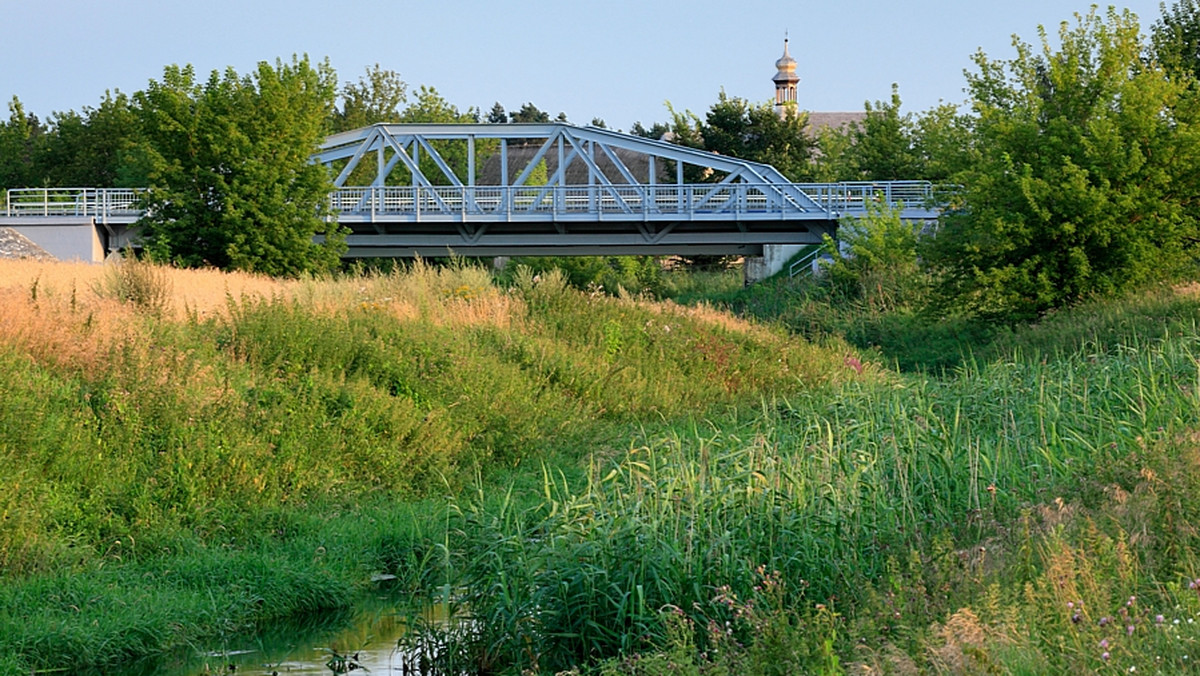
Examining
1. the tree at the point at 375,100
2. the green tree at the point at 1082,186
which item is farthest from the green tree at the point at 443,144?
the green tree at the point at 1082,186

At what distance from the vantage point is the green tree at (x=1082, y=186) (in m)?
23.6

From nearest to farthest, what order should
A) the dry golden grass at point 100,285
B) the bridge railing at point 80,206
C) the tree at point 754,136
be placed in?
1. the dry golden grass at point 100,285
2. the bridge railing at point 80,206
3. the tree at point 754,136

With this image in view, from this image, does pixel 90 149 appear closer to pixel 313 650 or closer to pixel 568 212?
pixel 568 212

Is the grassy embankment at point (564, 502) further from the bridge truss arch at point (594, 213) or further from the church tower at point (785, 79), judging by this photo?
the church tower at point (785, 79)

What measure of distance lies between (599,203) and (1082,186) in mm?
24425

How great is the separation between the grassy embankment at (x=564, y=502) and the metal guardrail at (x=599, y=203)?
Answer: 29.5 m

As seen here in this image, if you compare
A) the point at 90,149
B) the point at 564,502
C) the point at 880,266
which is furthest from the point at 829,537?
the point at 90,149

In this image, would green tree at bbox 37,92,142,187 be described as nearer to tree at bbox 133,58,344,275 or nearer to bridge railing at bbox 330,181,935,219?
bridge railing at bbox 330,181,935,219

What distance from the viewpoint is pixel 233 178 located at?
31688 millimetres

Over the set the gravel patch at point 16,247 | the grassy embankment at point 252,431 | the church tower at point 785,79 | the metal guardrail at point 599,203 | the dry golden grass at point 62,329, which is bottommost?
the grassy embankment at point 252,431

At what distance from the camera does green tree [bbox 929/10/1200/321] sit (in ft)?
77.5

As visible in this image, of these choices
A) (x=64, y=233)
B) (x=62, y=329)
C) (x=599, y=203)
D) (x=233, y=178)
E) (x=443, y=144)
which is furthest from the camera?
(x=443, y=144)

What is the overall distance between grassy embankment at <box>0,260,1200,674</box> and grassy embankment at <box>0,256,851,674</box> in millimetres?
33

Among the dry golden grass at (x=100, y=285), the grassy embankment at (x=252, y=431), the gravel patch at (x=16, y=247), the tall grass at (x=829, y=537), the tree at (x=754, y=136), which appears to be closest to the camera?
the tall grass at (x=829, y=537)
